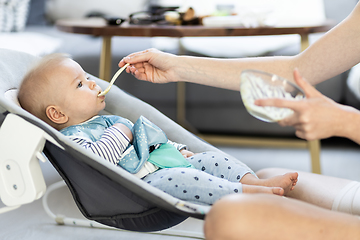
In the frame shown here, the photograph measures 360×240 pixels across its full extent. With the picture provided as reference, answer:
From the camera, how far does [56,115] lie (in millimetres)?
1008

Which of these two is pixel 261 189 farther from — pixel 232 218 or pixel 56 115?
pixel 56 115

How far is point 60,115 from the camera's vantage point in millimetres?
1018

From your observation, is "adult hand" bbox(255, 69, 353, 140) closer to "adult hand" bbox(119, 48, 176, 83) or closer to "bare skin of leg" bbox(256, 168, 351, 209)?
"bare skin of leg" bbox(256, 168, 351, 209)

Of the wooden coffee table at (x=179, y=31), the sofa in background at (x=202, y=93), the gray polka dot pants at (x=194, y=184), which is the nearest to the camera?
the gray polka dot pants at (x=194, y=184)

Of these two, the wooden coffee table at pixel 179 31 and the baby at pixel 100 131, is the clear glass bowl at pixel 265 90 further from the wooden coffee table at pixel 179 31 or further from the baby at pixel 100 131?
the wooden coffee table at pixel 179 31

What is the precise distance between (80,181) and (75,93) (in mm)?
264

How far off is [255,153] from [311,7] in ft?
2.88

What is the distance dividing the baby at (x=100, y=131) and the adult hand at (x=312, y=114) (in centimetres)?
24

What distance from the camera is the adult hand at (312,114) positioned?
61 cm

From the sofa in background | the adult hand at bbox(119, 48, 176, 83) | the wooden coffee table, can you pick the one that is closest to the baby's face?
the adult hand at bbox(119, 48, 176, 83)

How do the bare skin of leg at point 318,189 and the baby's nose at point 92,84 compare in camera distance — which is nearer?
the bare skin of leg at point 318,189

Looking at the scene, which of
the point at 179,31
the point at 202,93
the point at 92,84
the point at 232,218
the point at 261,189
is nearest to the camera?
the point at 232,218

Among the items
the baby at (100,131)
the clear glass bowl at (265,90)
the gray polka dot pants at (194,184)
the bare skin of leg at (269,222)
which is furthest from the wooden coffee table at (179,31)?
the bare skin of leg at (269,222)

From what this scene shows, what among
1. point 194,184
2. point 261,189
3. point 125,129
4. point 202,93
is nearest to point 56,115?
point 125,129
